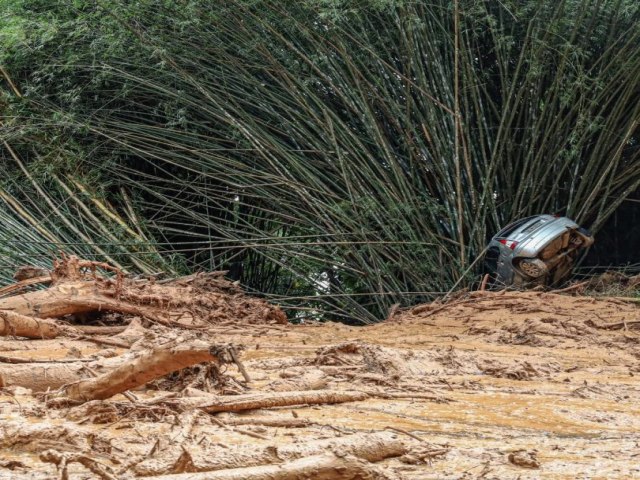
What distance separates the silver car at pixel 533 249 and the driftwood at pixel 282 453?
174 inches

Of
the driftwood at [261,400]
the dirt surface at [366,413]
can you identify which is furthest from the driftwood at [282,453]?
the driftwood at [261,400]

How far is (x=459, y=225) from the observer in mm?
7156

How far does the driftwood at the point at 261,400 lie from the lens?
9.45ft

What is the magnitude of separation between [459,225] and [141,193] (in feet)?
8.40

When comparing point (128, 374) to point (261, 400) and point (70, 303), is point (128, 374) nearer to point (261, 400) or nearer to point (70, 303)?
point (261, 400)

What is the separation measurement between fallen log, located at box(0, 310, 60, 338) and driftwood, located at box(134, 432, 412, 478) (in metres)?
2.41

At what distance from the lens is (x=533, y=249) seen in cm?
675

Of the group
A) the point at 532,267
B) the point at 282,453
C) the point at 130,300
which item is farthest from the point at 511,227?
the point at 282,453

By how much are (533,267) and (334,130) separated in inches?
67.0

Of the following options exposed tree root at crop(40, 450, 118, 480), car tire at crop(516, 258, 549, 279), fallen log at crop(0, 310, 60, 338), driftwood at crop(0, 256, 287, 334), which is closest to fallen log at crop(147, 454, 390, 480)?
exposed tree root at crop(40, 450, 118, 480)

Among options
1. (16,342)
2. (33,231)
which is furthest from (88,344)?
(33,231)

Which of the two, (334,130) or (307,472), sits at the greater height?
(307,472)

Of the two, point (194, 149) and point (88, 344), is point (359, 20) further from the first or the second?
point (88, 344)

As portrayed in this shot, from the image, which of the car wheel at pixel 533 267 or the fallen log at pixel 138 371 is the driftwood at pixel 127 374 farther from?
the car wheel at pixel 533 267
